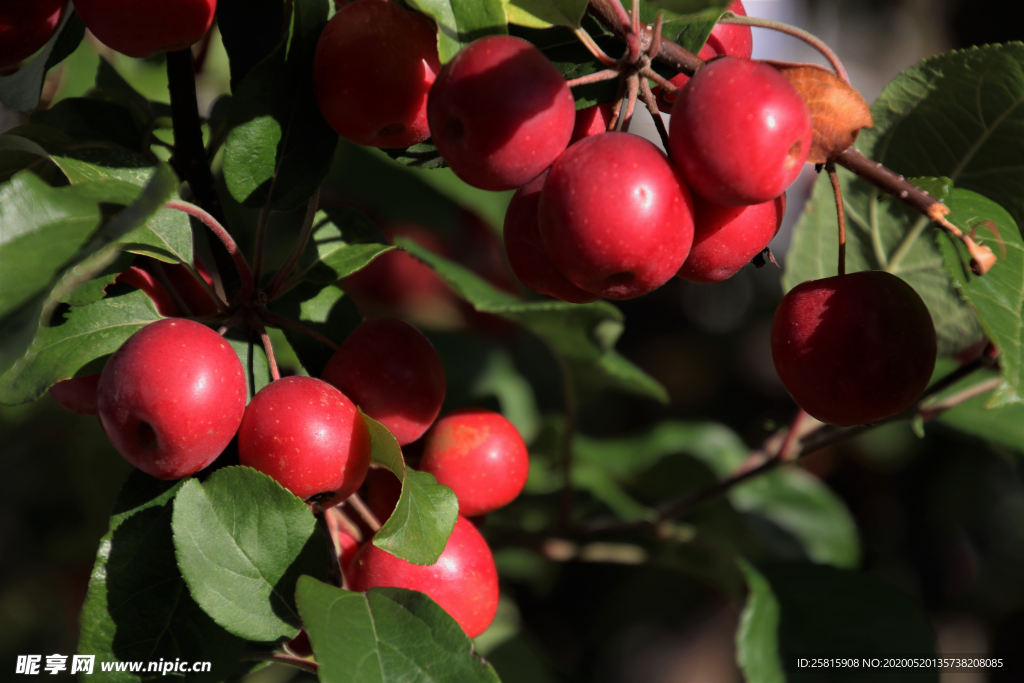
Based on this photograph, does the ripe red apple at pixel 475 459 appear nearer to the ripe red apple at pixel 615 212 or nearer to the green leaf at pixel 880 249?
the ripe red apple at pixel 615 212

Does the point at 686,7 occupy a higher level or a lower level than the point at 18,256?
higher

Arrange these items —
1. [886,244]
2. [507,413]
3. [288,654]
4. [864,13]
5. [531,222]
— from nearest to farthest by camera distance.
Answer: [531,222], [288,654], [886,244], [507,413], [864,13]

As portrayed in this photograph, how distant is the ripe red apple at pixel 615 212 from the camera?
2.05ft

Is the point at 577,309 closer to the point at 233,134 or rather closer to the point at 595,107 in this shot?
the point at 595,107

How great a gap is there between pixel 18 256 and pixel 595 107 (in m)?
0.55

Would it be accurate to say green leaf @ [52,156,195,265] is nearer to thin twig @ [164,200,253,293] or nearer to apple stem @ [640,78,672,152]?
thin twig @ [164,200,253,293]

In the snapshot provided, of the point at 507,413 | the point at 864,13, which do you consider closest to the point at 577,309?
the point at 507,413

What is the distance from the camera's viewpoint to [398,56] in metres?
0.74

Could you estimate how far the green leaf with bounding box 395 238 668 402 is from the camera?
1.20 metres

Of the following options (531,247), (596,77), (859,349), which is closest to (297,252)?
(531,247)

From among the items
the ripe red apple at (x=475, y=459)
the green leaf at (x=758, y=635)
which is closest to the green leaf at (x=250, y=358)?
the ripe red apple at (x=475, y=459)

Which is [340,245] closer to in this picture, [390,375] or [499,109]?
[390,375]

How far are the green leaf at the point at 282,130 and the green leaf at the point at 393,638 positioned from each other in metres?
0.44

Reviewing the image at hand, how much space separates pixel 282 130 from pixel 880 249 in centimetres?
93
